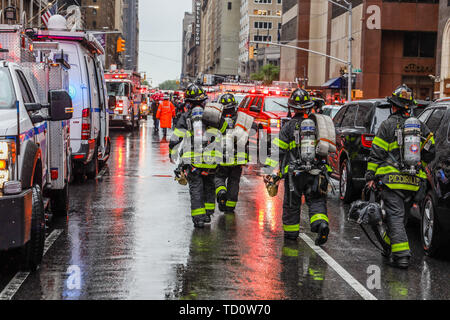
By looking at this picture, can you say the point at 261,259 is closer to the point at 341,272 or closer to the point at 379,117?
the point at 341,272

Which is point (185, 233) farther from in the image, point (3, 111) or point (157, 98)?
point (157, 98)

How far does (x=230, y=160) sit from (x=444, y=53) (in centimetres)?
3419

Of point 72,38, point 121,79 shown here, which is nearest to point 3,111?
point 72,38

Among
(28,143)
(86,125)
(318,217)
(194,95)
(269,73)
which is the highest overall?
(269,73)

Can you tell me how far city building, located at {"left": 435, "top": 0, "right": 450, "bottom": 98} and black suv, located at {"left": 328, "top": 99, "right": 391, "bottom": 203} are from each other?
3016cm

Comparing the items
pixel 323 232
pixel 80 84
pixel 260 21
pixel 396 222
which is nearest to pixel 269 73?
pixel 260 21

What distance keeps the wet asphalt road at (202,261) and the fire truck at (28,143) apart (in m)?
0.47

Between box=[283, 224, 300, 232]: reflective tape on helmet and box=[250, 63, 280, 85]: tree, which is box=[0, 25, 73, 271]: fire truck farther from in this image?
box=[250, 63, 280, 85]: tree

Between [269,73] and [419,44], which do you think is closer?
[419,44]

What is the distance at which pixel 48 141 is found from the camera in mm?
9203

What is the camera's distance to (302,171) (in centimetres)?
826

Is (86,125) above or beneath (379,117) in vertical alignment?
beneath

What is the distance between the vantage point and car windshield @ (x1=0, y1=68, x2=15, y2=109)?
7.05m

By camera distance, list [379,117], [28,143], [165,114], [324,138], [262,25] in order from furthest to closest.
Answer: [262,25] → [165,114] → [379,117] → [324,138] → [28,143]
